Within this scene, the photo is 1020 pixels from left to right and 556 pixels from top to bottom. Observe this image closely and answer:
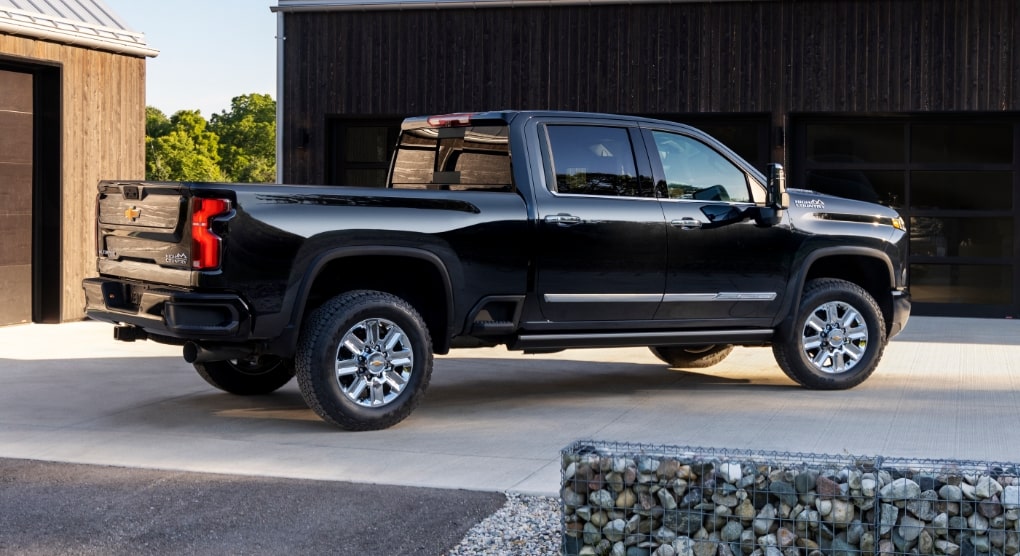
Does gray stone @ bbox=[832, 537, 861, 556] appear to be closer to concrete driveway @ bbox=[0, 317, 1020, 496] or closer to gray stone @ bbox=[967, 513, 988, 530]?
gray stone @ bbox=[967, 513, 988, 530]

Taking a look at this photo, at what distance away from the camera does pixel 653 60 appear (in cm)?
1652

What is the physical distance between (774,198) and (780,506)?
16.3ft

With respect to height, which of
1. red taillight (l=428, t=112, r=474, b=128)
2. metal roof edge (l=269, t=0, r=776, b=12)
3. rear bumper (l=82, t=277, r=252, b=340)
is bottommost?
rear bumper (l=82, t=277, r=252, b=340)

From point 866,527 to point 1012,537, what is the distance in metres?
0.46

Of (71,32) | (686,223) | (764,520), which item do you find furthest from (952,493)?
(71,32)

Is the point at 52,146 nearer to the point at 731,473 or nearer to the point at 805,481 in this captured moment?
the point at 731,473

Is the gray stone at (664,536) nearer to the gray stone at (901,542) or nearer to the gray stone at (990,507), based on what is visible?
the gray stone at (901,542)

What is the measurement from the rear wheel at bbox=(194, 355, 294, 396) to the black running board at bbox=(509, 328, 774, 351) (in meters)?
1.77

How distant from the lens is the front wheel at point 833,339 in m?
9.76

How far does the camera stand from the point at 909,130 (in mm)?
16000

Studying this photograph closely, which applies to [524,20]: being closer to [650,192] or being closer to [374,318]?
[650,192]

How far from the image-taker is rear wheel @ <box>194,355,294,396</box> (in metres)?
9.41

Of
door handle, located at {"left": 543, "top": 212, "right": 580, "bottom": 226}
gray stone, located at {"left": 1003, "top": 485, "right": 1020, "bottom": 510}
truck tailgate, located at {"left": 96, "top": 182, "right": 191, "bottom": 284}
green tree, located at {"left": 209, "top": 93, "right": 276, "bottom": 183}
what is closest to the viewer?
gray stone, located at {"left": 1003, "top": 485, "right": 1020, "bottom": 510}

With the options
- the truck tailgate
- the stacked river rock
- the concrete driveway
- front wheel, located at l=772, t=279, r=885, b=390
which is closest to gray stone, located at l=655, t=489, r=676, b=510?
the stacked river rock
